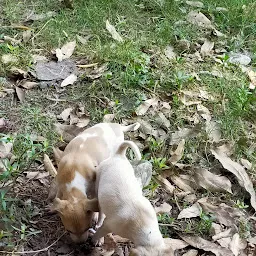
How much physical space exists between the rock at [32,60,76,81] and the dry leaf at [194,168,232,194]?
53.2 inches

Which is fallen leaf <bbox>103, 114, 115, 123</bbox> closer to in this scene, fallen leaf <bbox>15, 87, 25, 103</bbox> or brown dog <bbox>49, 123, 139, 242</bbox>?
brown dog <bbox>49, 123, 139, 242</bbox>

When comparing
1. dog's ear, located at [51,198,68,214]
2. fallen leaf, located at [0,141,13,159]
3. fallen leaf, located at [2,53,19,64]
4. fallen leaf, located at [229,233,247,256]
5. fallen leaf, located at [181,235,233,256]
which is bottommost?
fallen leaf, located at [229,233,247,256]

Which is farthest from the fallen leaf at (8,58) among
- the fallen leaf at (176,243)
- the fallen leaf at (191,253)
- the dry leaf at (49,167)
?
the fallen leaf at (191,253)

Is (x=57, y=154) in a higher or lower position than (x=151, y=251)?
lower

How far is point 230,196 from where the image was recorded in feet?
11.6

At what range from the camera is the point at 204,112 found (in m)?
4.16

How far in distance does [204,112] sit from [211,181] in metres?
0.74

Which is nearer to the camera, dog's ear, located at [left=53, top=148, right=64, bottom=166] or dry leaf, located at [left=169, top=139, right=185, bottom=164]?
dog's ear, located at [left=53, top=148, right=64, bottom=166]

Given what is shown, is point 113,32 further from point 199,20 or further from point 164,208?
point 164,208

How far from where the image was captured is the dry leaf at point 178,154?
368 centimetres

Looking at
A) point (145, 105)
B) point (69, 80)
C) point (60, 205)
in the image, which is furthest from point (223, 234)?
point (69, 80)

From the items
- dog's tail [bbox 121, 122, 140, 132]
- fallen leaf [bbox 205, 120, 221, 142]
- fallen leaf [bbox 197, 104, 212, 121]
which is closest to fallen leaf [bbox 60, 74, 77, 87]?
dog's tail [bbox 121, 122, 140, 132]

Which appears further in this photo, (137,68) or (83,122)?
(137,68)

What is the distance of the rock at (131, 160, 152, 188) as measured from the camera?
3.40 meters
